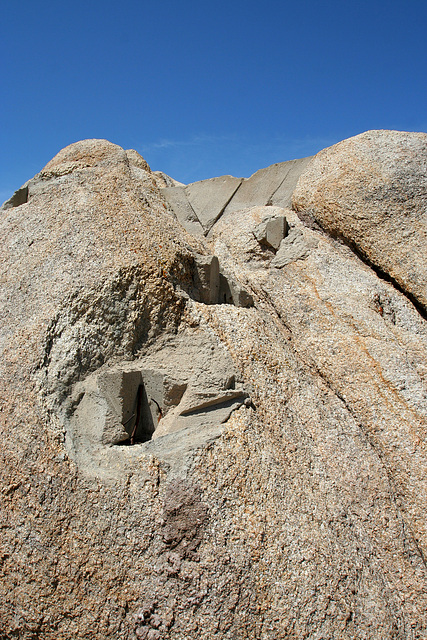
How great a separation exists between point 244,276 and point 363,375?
1450 millimetres

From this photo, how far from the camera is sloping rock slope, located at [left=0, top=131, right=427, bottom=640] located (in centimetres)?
239

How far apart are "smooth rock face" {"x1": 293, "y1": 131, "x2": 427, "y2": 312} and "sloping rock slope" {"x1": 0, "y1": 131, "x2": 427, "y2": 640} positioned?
2 cm

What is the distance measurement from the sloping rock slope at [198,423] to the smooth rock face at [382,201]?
0.02 metres

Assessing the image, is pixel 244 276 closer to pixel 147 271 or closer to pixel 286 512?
pixel 147 271

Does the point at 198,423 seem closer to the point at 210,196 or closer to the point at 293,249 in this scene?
the point at 293,249

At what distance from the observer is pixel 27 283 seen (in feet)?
10.7

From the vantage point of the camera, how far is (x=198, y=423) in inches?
111

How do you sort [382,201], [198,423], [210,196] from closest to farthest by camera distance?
[198,423] < [382,201] < [210,196]

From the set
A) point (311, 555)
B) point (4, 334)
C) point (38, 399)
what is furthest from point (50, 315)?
point (311, 555)

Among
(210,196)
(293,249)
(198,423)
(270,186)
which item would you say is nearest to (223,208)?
(210,196)

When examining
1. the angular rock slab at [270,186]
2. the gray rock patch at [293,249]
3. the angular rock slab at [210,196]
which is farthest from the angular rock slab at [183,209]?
the gray rock patch at [293,249]

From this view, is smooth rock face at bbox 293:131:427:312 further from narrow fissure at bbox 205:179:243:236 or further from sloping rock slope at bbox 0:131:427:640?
narrow fissure at bbox 205:179:243:236

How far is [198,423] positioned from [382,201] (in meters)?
2.74

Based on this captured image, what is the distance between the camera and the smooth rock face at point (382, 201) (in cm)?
418
